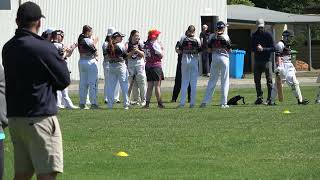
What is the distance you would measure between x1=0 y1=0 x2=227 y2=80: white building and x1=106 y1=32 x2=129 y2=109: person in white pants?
53.6 feet

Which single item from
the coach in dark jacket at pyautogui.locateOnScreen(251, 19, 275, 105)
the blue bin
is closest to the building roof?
the blue bin

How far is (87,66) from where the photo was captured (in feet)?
71.7

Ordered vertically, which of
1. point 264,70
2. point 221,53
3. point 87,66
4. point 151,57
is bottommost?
point 264,70

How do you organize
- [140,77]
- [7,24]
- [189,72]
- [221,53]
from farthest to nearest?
[7,24], [140,77], [189,72], [221,53]

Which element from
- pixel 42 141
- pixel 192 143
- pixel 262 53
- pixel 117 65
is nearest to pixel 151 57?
pixel 117 65

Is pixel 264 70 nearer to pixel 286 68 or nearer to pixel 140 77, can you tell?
pixel 286 68

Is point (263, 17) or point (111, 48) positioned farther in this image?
point (263, 17)

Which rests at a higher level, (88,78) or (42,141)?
(42,141)

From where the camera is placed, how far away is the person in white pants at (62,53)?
21.6m

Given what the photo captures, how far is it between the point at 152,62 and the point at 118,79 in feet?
3.10

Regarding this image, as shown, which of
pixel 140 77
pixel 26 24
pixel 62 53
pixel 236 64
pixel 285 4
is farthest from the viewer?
pixel 285 4

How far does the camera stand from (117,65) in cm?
2188

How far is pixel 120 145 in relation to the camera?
1456cm

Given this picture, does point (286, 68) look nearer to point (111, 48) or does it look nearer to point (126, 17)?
point (111, 48)
